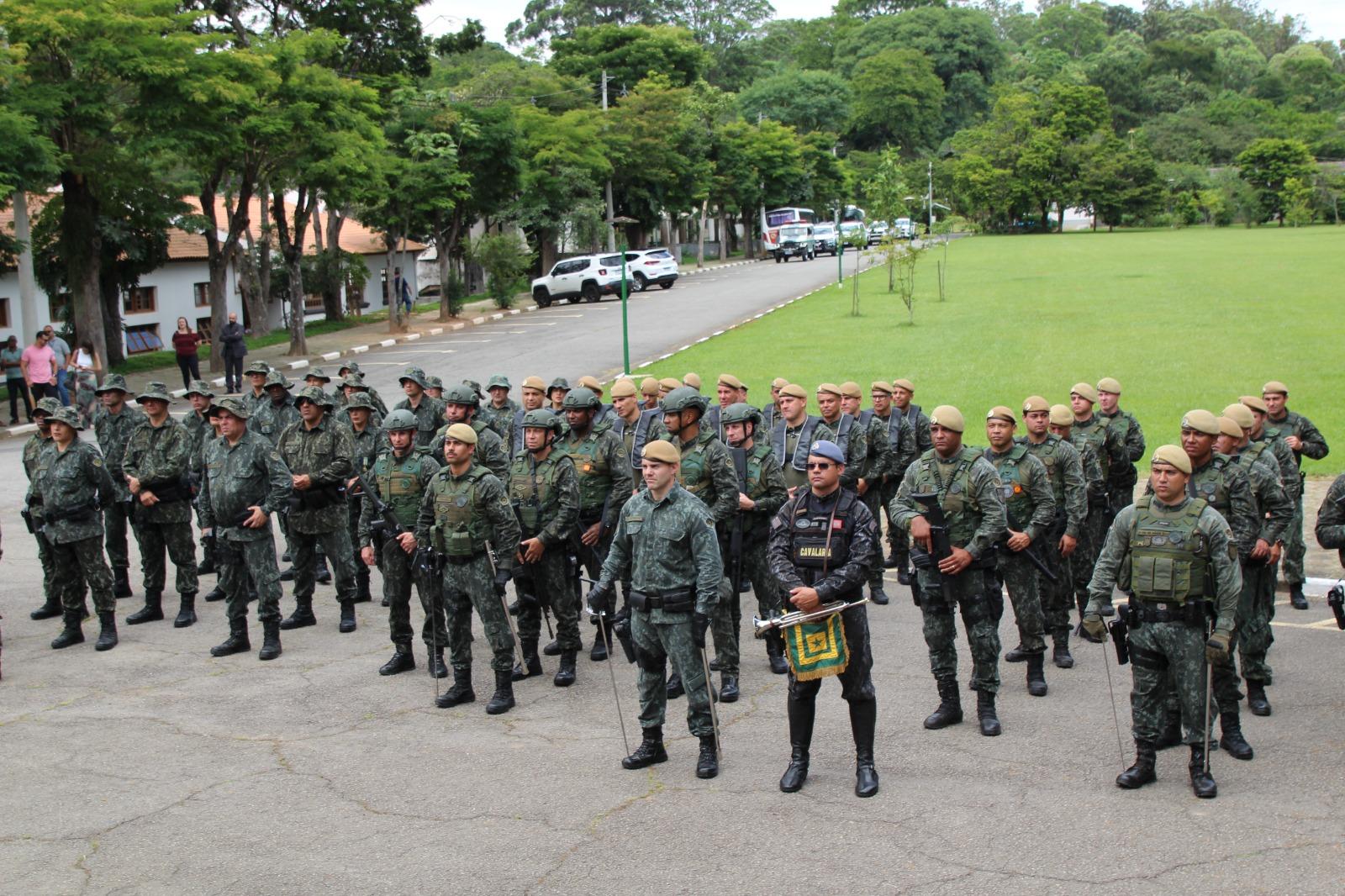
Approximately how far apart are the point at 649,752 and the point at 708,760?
394 mm

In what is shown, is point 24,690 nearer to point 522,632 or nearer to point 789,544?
point 522,632

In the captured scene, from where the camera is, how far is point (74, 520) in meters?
11.0

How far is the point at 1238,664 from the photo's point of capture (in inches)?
374

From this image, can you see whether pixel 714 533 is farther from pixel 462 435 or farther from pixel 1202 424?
pixel 1202 424

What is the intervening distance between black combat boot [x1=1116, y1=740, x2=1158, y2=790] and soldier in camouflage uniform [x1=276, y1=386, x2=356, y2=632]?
681cm

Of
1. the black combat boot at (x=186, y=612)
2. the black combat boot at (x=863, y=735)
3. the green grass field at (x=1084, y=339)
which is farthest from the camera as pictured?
the green grass field at (x=1084, y=339)

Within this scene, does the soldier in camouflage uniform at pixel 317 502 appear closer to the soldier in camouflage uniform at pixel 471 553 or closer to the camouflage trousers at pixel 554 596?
the camouflage trousers at pixel 554 596

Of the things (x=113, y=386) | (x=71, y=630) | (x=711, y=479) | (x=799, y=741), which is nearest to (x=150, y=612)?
(x=71, y=630)

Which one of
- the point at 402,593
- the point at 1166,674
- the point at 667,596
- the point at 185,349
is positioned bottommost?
the point at 1166,674

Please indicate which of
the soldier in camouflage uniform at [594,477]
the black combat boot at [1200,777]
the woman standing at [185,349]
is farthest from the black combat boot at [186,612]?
the woman standing at [185,349]

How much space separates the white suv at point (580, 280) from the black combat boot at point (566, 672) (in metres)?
37.7

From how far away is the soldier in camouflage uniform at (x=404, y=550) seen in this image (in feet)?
32.6

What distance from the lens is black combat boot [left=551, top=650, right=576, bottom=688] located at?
9.76 meters

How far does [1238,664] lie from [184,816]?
7258 millimetres
